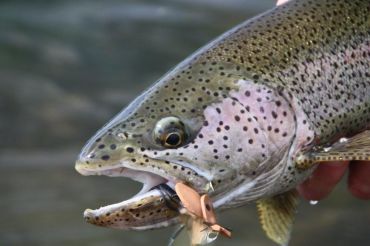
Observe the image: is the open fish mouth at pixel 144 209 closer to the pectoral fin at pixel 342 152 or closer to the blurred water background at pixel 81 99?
the pectoral fin at pixel 342 152

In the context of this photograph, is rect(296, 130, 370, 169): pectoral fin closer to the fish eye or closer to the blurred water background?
the fish eye

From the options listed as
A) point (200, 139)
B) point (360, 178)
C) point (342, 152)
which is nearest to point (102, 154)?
point (200, 139)

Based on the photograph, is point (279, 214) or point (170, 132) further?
point (279, 214)

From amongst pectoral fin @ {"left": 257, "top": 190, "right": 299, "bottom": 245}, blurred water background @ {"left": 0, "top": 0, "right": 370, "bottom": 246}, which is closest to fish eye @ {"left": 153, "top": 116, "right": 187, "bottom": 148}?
pectoral fin @ {"left": 257, "top": 190, "right": 299, "bottom": 245}

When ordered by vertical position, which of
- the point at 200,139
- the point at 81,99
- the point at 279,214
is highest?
the point at 81,99

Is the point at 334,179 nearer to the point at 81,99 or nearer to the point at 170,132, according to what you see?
the point at 170,132

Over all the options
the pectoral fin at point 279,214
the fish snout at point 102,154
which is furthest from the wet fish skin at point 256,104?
the pectoral fin at point 279,214
